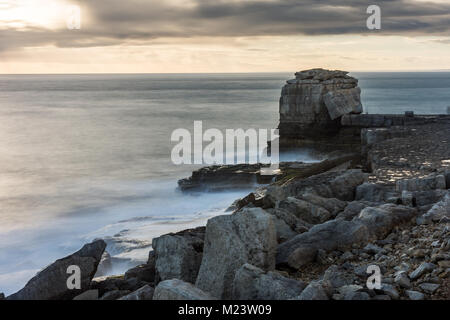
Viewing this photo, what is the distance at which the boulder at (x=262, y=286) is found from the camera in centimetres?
580

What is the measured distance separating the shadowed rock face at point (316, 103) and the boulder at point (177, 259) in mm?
20203

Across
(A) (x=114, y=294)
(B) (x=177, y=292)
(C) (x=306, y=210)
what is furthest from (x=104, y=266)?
(B) (x=177, y=292)

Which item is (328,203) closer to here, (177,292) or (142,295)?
(142,295)

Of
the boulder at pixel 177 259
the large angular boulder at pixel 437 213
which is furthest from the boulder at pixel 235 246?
the large angular boulder at pixel 437 213

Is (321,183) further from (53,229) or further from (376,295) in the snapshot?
(53,229)

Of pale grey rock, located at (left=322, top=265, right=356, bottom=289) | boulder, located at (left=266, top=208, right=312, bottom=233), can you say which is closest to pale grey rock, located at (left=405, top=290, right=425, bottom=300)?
pale grey rock, located at (left=322, top=265, right=356, bottom=289)

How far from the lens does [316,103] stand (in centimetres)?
2772

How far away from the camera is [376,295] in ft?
17.6

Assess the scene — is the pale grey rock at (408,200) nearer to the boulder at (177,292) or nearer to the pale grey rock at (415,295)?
the pale grey rock at (415,295)

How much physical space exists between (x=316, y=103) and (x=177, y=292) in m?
23.2

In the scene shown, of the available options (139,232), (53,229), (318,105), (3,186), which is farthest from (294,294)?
(3,186)

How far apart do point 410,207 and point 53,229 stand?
601 inches

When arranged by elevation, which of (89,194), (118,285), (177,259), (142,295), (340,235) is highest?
(340,235)
